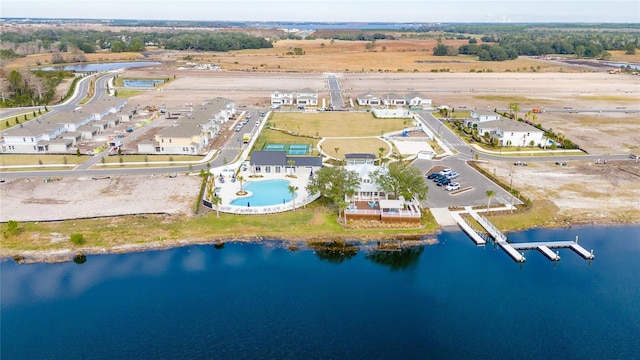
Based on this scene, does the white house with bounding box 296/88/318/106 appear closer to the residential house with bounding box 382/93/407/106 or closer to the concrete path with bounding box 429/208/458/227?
the residential house with bounding box 382/93/407/106

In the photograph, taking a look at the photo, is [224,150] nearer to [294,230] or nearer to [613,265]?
[294,230]

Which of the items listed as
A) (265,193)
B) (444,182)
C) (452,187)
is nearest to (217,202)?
(265,193)

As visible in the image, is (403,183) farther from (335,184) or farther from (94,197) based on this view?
(94,197)

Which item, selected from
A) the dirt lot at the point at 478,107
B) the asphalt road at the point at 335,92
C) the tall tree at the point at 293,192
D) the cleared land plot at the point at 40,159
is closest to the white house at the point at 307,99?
the asphalt road at the point at 335,92

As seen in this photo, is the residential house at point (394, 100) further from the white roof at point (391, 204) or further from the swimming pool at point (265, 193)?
the white roof at point (391, 204)

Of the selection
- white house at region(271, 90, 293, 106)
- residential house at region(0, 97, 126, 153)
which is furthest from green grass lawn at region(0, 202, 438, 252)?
white house at region(271, 90, 293, 106)

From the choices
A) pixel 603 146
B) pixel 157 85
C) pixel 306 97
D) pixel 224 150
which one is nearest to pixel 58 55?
pixel 157 85
